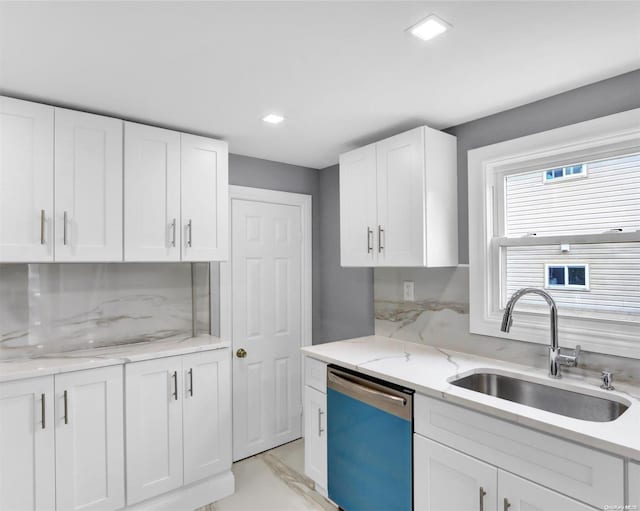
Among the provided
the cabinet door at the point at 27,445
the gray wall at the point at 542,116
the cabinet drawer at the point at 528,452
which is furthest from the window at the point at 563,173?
the cabinet door at the point at 27,445

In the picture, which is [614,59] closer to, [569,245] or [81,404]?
[569,245]

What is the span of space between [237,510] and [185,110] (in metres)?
2.36

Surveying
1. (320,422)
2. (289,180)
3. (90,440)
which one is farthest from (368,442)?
(289,180)

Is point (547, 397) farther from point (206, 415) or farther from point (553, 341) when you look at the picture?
point (206, 415)

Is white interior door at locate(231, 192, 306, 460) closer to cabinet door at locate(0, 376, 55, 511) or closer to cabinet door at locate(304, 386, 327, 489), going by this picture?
cabinet door at locate(304, 386, 327, 489)

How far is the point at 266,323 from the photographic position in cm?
321

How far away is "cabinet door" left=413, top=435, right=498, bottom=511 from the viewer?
159cm

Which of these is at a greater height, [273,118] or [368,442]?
[273,118]

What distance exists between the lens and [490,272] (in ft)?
7.60

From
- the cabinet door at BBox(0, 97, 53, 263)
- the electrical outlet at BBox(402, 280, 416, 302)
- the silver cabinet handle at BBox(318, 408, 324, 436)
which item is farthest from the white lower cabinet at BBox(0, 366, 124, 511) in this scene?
the electrical outlet at BBox(402, 280, 416, 302)

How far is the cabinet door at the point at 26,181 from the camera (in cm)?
191

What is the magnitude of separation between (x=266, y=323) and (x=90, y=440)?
4.70ft

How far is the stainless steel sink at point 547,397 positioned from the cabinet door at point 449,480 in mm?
366

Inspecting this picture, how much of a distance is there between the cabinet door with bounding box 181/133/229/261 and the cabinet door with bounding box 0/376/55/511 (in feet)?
3.33
